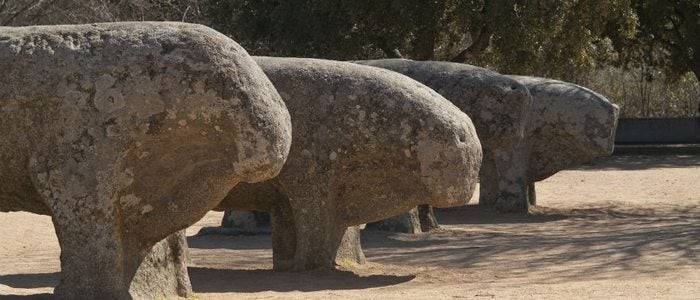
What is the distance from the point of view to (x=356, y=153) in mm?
10156

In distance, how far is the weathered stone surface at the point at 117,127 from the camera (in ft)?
23.5

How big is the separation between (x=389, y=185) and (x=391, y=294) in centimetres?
120

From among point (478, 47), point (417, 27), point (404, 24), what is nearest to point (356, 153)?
point (404, 24)

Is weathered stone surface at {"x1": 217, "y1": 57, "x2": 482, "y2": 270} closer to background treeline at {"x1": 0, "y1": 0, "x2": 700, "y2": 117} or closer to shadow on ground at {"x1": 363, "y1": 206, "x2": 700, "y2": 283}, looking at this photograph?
shadow on ground at {"x1": 363, "y1": 206, "x2": 700, "y2": 283}

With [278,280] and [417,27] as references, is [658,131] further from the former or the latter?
[278,280]

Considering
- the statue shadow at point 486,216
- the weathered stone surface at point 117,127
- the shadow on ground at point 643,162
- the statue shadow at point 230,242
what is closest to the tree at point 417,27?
the shadow on ground at point 643,162

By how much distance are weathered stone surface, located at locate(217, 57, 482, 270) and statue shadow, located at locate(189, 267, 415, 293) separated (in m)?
0.22

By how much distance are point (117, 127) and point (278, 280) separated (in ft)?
10.0

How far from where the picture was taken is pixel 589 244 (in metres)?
13.3

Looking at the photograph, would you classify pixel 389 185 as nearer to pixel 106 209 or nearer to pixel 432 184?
pixel 432 184

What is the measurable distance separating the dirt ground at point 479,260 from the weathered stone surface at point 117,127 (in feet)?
3.71

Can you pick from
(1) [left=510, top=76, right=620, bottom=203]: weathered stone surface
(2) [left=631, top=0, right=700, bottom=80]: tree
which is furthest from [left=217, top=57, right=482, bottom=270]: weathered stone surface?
(2) [left=631, top=0, right=700, bottom=80]: tree

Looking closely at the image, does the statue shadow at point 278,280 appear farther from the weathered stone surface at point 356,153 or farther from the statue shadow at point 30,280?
the statue shadow at point 30,280

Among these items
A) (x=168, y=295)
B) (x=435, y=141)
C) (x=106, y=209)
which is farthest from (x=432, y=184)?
(x=106, y=209)
